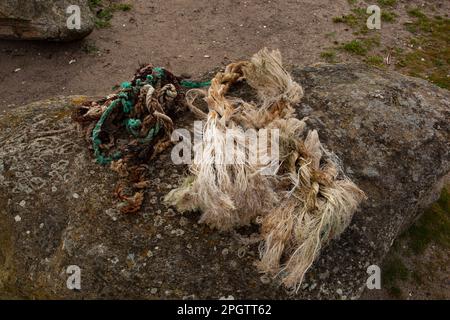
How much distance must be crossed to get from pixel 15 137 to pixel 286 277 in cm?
255

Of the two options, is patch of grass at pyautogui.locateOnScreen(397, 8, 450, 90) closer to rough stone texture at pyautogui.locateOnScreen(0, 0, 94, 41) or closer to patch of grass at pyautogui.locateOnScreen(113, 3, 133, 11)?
patch of grass at pyautogui.locateOnScreen(113, 3, 133, 11)

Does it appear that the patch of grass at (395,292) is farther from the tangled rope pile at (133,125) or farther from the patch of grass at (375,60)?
the patch of grass at (375,60)

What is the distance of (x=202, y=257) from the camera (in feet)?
11.6

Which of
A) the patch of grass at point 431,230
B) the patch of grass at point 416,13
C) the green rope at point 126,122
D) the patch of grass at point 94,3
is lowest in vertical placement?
the patch of grass at point 431,230

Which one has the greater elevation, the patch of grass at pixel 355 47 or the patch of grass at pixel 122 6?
the patch of grass at pixel 122 6

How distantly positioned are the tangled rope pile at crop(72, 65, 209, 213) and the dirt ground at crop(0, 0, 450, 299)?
143 inches

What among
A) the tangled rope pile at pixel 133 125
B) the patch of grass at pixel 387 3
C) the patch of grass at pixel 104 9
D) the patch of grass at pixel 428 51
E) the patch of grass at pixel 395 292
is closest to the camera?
the tangled rope pile at pixel 133 125

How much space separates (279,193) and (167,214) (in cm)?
85

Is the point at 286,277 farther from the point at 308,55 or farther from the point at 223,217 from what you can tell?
the point at 308,55

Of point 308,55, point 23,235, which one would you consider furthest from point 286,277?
point 308,55

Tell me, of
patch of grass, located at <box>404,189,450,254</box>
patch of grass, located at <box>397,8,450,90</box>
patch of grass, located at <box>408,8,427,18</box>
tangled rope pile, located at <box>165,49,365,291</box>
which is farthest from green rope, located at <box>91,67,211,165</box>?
patch of grass, located at <box>408,8,427,18</box>

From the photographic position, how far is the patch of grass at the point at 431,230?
541 centimetres

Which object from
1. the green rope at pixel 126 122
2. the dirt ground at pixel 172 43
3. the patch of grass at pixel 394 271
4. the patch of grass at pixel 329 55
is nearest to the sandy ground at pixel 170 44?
the dirt ground at pixel 172 43

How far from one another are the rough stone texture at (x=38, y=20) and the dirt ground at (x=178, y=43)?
0.32 metres
